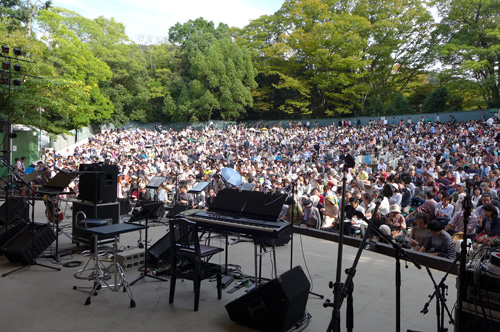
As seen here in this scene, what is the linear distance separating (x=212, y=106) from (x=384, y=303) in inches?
1262

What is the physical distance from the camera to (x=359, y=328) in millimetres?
3775

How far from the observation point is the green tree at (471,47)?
25.0 metres

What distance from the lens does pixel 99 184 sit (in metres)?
6.67

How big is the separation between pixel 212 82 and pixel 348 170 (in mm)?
28427

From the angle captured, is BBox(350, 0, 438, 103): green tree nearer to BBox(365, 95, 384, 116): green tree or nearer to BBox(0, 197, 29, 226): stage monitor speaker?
BBox(365, 95, 384, 116): green tree

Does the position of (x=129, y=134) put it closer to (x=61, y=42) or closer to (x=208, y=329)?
(x=61, y=42)

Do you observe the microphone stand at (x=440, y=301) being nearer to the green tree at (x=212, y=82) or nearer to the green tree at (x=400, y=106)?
the green tree at (x=400, y=106)

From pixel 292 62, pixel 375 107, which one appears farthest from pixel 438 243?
pixel 292 62

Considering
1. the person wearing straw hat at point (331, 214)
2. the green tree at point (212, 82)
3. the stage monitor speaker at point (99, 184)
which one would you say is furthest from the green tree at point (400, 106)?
the stage monitor speaker at point (99, 184)

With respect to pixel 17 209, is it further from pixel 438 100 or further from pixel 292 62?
pixel 292 62

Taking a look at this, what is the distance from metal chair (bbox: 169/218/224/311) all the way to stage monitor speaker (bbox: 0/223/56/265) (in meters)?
2.69

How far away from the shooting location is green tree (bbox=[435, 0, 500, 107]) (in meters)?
25.0

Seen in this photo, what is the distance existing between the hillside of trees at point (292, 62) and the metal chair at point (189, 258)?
1936 centimetres

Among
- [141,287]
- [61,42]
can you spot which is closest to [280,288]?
[141,287]
